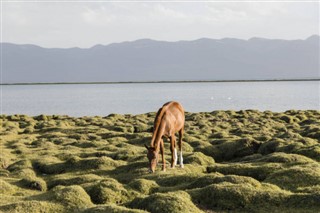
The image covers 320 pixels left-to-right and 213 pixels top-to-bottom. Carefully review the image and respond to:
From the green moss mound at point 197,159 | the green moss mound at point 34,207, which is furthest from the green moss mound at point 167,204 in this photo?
the green moss mound at point 197,159

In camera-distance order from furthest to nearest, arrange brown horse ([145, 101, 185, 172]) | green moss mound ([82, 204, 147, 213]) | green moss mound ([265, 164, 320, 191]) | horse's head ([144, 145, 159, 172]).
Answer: brown horse ([145, 101, 185, 172]), horse's head ([144, 145, 159, 172]), green moss mound ([265, 164, 320, 191]), green moss mound ([82, 204, 147, 213])

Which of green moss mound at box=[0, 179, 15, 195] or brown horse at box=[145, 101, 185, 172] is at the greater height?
brown horse at box=[145, 101, 185, 172]

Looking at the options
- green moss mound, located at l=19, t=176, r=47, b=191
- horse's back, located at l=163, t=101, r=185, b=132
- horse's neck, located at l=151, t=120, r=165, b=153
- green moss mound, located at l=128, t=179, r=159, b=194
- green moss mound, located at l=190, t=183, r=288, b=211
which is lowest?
green moss mound, located at l=19, t=176, r=47, b=191

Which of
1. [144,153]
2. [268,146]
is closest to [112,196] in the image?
[144,153]

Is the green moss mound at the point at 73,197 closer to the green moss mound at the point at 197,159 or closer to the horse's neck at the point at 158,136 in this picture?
the horse's neck at the point at 158,136

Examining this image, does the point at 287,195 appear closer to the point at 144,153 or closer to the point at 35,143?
the point at 144,153

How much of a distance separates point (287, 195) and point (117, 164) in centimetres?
1208

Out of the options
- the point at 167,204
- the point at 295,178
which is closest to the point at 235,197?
the point at 167,204

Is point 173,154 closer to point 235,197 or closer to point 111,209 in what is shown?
point 235,197

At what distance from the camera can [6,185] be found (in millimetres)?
21047

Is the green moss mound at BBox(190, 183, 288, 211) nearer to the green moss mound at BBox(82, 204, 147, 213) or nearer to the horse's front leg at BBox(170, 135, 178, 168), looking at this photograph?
the green moss mound at BBox(82, 204, 147, 213)

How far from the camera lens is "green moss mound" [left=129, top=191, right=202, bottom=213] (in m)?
14.7

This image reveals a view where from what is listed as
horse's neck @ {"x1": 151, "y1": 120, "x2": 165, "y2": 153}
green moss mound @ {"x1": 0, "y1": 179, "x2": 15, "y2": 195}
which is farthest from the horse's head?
green moss mound @ {"x1": 0, "y1": 179, "x2": 15, "y2": 195}

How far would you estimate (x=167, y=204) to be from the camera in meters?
14.8
